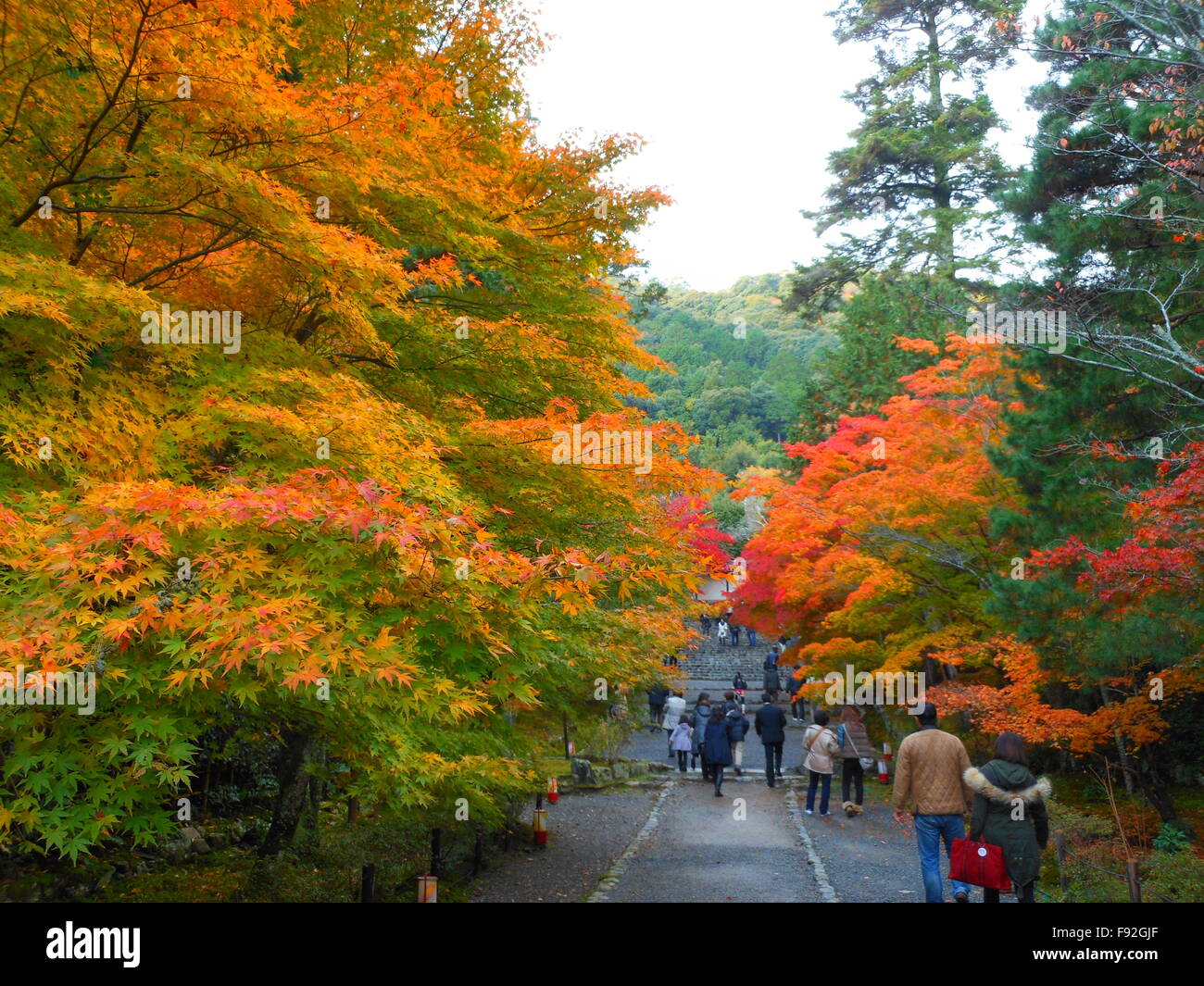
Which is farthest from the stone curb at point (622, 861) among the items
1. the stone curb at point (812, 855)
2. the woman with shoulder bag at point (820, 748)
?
the woman with shoulder bag at point (820, 748)

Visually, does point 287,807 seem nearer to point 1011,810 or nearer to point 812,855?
point 812,855

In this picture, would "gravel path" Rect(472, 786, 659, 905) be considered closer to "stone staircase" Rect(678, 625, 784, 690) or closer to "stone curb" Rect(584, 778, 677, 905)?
"stone curb" Rect(584, 778, 677, 905)

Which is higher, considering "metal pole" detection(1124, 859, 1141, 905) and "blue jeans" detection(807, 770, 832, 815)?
"metal pole" detection(1124, 859, 1141, 905)

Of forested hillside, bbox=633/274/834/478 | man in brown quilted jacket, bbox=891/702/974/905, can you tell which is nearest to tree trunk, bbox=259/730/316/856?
man in brown quilted jacket, bbox=891/702/974/905

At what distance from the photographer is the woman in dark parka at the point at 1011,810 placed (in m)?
5.88

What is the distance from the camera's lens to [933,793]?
20.9 ft

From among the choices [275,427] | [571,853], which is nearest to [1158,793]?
[571,853]

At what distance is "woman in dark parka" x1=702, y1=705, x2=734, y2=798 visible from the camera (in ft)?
50.3

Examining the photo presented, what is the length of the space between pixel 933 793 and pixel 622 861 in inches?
199

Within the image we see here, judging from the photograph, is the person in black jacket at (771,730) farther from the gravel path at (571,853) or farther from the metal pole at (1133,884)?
the metal pole at (1133,884)

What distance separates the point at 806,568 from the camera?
15188 millimetres

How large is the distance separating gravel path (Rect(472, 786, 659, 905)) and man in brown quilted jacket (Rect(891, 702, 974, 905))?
12.3 feet

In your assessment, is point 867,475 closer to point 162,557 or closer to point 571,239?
point 571,239
